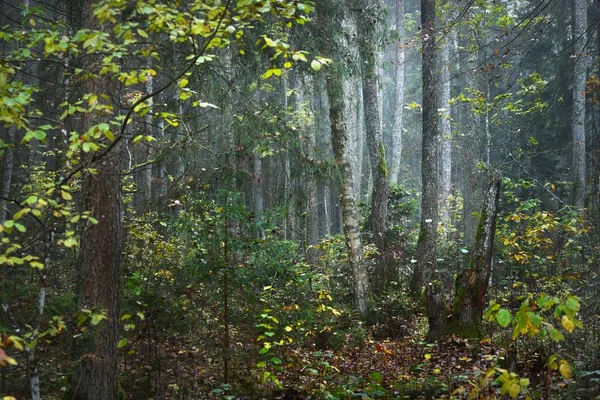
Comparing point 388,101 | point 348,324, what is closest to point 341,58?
point 348,324

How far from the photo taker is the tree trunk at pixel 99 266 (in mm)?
5570

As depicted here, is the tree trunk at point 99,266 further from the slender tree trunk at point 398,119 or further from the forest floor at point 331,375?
the slender tree trunk at point 398,119

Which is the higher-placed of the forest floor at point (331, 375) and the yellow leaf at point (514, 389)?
the yellow leaf at point (514, 389)

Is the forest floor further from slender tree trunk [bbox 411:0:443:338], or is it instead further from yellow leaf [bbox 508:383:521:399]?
slender tree trunk [bbox 411:0:443:338]

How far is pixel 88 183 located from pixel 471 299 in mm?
6292

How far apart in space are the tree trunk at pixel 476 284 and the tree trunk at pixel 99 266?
5452 mm

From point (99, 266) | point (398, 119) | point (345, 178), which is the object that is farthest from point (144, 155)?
point (398, 119)

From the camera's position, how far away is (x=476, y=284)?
8.58m

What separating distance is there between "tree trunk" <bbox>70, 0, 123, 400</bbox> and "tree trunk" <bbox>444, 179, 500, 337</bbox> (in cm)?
545

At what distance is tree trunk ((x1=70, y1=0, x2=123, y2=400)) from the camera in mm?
5570

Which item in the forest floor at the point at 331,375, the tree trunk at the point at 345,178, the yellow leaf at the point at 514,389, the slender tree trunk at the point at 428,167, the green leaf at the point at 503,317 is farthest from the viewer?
the slender tree trunk at the point at 428,167

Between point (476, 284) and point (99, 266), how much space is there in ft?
19.7

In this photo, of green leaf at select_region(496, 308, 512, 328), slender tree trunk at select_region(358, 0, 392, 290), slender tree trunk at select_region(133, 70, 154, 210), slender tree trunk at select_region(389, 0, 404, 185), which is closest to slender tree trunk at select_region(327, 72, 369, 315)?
slender tree trunk at select_region(358, 0, 392, 290)

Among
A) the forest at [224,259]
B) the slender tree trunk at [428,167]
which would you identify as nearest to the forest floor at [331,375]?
the forest at [224,259]
